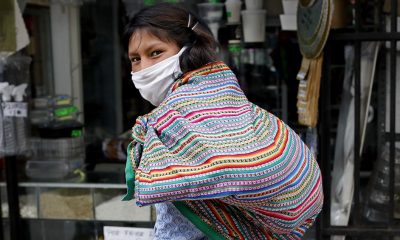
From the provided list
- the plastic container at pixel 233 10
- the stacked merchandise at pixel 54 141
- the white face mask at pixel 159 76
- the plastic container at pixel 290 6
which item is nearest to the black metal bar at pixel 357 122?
the plastic container at pixel 290 6

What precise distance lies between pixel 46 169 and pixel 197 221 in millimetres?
2326

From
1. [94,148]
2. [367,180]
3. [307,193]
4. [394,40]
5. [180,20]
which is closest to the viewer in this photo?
[307,193]

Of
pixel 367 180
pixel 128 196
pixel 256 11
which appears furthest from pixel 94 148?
pixel 128 196

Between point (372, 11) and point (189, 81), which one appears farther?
point (372, 11)

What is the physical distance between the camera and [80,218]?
317 centimetres

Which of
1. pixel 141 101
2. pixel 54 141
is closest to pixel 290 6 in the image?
pixel 141 101

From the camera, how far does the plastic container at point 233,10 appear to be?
3.09m

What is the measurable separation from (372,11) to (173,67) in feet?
6.90

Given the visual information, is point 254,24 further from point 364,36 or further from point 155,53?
point 155,53

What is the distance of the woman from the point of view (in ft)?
3.57

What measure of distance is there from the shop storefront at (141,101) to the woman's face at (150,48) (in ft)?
4.06

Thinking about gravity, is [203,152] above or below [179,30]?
below

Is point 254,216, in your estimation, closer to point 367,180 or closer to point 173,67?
point 173,67

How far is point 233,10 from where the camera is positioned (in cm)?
311
